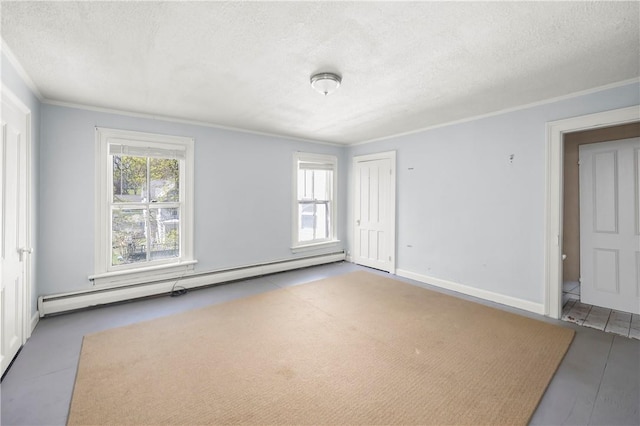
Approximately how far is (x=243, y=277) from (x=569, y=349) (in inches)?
156

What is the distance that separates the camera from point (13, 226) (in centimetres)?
231

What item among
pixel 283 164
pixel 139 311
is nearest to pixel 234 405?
pixel 139 311

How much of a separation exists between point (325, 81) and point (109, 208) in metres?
3.03

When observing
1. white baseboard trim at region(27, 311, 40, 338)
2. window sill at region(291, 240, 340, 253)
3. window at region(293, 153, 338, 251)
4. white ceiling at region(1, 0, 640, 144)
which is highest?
white ceiling at region(1, 0, 640, 144)

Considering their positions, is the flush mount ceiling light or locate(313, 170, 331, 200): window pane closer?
the flush mount ceiling light

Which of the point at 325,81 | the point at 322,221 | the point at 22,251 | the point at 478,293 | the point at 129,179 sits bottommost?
the point at 478,293

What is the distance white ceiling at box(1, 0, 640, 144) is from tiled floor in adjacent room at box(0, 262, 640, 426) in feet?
7.77

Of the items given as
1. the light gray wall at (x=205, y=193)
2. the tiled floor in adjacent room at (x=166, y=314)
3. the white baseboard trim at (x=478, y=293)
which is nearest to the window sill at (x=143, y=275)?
the light gray wall at (x=205, y=193)

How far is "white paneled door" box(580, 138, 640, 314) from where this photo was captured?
3.28 meters

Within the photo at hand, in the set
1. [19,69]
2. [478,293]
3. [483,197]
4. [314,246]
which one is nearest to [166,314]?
[19,69]

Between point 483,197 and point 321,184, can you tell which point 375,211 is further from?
point 483,197

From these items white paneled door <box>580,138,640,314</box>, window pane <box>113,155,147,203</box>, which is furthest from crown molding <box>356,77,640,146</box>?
window pane <box>113,155,147,203</box>

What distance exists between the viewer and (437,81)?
271 centimetres

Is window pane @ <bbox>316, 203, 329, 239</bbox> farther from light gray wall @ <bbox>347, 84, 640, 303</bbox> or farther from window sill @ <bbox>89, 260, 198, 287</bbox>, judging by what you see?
window sill @ <bbox>89, 260, 198, 287</bbox>
